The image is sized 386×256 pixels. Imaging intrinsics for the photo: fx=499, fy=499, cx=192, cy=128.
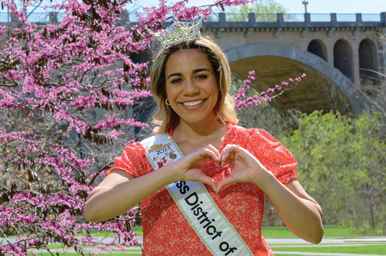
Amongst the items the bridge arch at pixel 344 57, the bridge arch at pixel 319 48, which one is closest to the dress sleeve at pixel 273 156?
the bridge arch at pixel 319 48

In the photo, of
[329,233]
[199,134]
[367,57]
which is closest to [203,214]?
[199,134]

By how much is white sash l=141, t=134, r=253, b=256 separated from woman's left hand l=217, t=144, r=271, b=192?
0.24 m

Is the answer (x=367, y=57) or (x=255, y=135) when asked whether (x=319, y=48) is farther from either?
(x=255, y=135)

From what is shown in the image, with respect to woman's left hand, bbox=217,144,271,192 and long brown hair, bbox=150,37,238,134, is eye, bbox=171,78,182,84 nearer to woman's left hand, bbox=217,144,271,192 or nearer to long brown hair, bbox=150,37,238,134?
long brown hair, bbox=150,37,238,134

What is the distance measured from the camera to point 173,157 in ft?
7.08

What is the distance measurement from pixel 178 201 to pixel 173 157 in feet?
0.68

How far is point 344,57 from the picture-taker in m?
33.9

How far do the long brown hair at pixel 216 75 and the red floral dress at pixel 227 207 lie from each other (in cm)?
16

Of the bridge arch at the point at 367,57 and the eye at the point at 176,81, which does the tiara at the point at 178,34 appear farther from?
the bridge arch at the point at 367,57

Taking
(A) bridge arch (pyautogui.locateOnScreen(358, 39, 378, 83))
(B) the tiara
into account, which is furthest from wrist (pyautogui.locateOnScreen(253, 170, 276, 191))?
(A) bridge arch (pyautogui.locateOnScreen(358, 39, 378, 83))

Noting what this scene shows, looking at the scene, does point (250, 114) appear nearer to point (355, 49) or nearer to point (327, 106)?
point (327, 106)

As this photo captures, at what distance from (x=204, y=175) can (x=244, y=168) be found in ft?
0.51

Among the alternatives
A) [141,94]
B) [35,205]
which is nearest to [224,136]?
[35,205]

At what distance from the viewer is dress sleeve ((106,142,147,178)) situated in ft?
6.55
